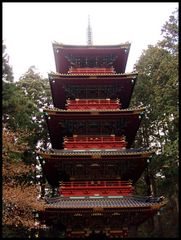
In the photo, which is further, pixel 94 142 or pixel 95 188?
pixel 94 142

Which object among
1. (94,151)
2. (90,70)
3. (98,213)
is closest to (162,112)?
(90,70)

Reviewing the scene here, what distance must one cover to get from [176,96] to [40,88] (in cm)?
1515

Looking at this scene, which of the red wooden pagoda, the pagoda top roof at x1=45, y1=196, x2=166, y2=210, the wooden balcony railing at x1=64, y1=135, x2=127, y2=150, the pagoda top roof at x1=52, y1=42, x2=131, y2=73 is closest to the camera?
the pagoda top roof at x1=45, y1=196, x2=166, y2=210

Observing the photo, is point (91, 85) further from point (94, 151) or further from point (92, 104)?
point (94, 151)

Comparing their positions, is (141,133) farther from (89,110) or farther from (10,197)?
(10,197)

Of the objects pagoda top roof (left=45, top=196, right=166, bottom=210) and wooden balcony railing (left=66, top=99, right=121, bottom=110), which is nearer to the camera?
pagoda top roof (left=45, top=196, right=166, bottom=210)

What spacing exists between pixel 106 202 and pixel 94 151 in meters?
3.40

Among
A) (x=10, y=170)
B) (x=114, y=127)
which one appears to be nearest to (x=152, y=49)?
(x=114, y=127)

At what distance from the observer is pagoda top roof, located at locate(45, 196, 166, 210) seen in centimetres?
1984

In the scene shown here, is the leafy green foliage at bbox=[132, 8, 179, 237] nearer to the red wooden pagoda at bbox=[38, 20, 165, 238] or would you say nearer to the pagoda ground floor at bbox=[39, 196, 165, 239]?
the red wooden pagoda at bbox=[38, 20, 165, 238]

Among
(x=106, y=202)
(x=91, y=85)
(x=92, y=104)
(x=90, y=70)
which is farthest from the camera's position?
(x=90, y=70)

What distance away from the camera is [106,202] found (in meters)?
21.0

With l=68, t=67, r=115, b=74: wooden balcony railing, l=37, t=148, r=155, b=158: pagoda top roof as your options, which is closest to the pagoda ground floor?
l=37, t=148, r=155, b=158: pagoda top roof

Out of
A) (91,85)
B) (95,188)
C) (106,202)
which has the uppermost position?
(91,85)
